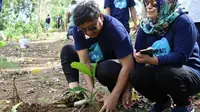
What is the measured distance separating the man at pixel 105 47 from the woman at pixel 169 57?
10 cm

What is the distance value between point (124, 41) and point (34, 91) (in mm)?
1652

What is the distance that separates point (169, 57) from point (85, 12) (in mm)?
588

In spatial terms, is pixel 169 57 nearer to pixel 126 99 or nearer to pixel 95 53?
pixel 126 99

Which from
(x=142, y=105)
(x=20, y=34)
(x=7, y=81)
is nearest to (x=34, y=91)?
(x=7, y=81)

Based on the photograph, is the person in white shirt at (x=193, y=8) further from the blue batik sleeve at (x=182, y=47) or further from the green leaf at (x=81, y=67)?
the green leaf at (x=81, y=67)

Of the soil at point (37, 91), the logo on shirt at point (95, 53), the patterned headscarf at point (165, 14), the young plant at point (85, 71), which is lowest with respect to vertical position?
the soil at point (37, 91)

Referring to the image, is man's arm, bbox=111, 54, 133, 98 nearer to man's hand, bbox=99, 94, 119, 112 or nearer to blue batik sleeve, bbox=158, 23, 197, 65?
man's hand, bbox=99, 94, 119, 112

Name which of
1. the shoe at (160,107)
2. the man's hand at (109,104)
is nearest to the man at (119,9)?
the shoe at (160,107)

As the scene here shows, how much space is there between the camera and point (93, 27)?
7.27 feet

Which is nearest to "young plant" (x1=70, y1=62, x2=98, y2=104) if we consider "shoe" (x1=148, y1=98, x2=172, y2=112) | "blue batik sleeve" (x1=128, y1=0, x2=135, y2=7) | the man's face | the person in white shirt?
the man's face

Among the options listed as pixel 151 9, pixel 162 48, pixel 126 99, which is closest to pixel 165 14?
pixel 151 9

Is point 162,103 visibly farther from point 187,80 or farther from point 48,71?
point 48,71

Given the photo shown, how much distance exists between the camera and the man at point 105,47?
2.18m

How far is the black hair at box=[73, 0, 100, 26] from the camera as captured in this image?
2.14m
